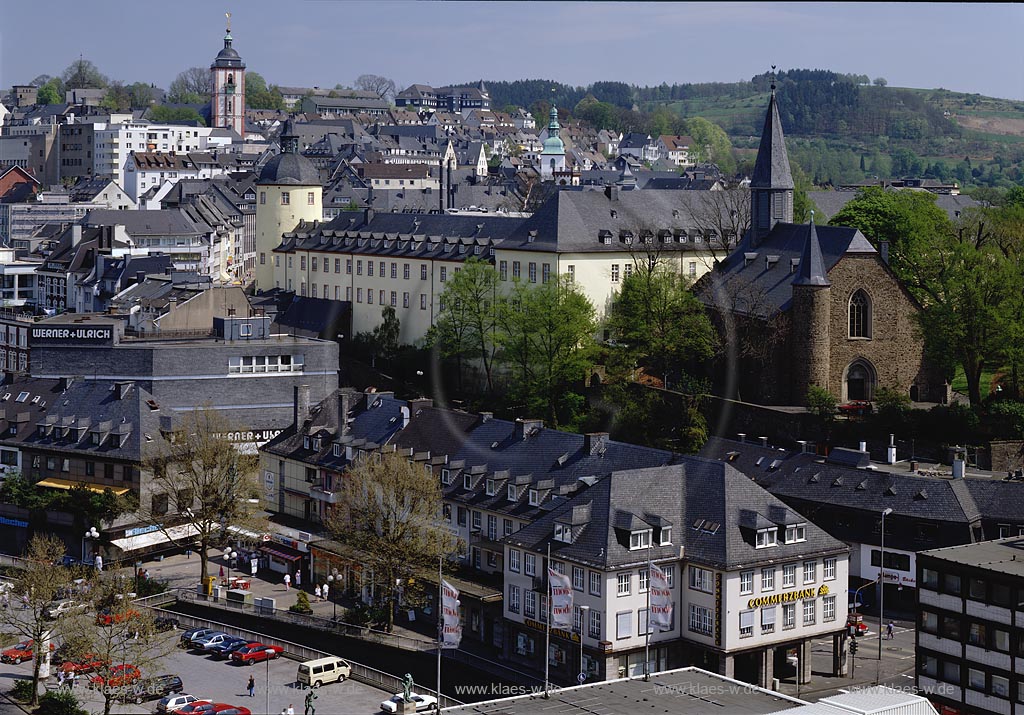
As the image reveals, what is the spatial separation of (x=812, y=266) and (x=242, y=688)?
19.0m

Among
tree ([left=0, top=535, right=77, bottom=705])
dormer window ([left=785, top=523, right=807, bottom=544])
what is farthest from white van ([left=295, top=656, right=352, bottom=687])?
dormer window ([left=785, top=523, right=807, bottom=544])

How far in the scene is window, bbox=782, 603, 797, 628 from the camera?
28875 mm

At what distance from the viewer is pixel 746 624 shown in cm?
2834

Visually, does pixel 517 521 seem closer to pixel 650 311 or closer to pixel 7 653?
pixel 7 653

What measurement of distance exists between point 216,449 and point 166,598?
166 inches

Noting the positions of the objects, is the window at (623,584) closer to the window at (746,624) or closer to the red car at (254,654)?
the window at (746,624)

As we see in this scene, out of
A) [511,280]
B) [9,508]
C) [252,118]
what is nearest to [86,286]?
[511,280]

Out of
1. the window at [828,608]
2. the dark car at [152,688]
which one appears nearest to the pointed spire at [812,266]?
the window at [828,608]

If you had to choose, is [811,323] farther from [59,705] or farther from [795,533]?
[59,705]

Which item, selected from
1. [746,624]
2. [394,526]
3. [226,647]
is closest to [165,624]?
[226,647]

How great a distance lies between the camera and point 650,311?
43.6 m

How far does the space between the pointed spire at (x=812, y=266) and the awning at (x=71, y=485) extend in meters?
17.0

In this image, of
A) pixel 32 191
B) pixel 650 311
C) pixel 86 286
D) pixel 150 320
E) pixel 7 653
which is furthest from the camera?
pixel 32 191

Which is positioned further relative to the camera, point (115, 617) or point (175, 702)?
point (115, 617)
